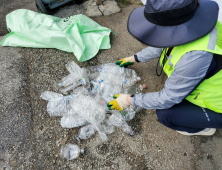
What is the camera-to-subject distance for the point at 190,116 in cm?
174

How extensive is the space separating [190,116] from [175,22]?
3.57 ft

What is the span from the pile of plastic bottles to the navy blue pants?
58 centimetres

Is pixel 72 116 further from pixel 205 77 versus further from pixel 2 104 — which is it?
pixel 205 77

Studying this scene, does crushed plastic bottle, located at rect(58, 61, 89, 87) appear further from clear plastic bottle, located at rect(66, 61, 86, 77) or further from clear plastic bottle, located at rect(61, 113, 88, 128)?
clear plastic bottle, located at rect(61, 113, 88, 128)

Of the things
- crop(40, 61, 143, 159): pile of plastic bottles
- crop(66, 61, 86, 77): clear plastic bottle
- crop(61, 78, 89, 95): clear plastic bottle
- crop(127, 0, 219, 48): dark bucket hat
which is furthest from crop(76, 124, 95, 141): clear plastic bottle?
crop(127, 0, 219, 48): dark bucket hat

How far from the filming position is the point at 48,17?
3.05 m

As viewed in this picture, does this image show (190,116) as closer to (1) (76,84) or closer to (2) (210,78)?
(2) (210,78)

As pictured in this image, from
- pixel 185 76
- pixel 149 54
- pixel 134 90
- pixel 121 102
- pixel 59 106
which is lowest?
pixel 134 90

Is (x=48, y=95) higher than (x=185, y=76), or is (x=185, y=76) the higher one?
(x=185, y=76)

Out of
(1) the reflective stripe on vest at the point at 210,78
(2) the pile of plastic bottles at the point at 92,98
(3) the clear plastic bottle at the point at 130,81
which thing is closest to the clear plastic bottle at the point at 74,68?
(2) the pile of plastic bottles at the point at 92,98

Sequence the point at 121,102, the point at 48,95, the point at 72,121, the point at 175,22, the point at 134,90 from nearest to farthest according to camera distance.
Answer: the point at 175,22 < the point at 121,102 < the point at 72,121 < the point at 48,95 < the point at 134,90

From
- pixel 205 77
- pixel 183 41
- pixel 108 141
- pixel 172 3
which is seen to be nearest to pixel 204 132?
pixel 205 77

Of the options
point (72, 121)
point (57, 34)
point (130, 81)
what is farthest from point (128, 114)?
point (57, 34)

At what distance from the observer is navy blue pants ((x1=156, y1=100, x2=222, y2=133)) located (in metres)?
1.70
